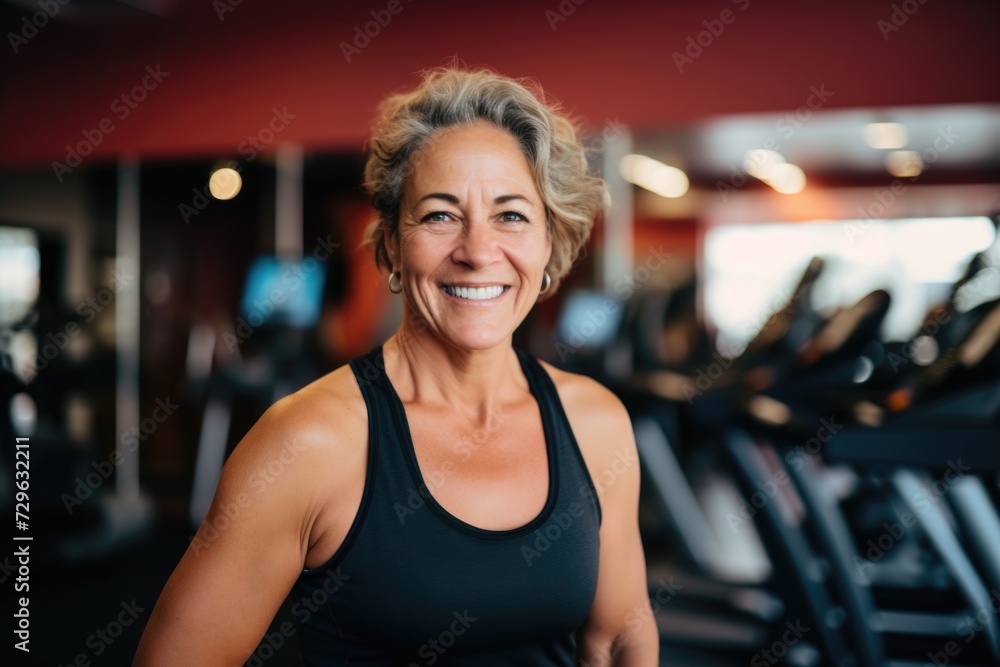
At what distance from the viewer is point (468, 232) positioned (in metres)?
1.19

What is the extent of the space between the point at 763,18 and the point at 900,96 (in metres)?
0.68

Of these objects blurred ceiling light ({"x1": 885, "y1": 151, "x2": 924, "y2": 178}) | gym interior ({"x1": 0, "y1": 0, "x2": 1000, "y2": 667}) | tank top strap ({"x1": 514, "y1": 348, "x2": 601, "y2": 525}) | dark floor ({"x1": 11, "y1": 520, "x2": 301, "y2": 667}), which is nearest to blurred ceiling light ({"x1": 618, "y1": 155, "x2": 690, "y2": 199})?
gym interior ({"x1": 0, "y1": 0, "x2": 1000, "y2": 667})

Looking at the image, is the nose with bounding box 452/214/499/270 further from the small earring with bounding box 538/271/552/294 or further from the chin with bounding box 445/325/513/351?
the small earring with bounding box 538/271/552/294

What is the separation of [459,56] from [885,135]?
244 cm

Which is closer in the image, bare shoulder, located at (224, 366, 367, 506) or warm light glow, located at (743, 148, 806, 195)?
bare shoulder, located at (224, 366, 367, 506)

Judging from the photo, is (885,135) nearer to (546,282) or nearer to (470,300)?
(546,282)

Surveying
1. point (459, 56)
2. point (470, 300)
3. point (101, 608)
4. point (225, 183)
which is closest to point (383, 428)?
point (470, 300)

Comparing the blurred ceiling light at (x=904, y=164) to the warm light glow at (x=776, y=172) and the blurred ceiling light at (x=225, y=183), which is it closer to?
the warm light glow at (x=776, y=172)

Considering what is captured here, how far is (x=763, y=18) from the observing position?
390 centimetres

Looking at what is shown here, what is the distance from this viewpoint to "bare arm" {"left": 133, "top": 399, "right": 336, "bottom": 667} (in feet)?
3.42

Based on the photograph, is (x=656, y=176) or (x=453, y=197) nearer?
(x=453, y=197)

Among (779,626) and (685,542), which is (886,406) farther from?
(685,542)

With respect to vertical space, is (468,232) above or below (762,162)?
below

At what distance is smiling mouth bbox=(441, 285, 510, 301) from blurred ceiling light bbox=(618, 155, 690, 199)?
4.31 metres
